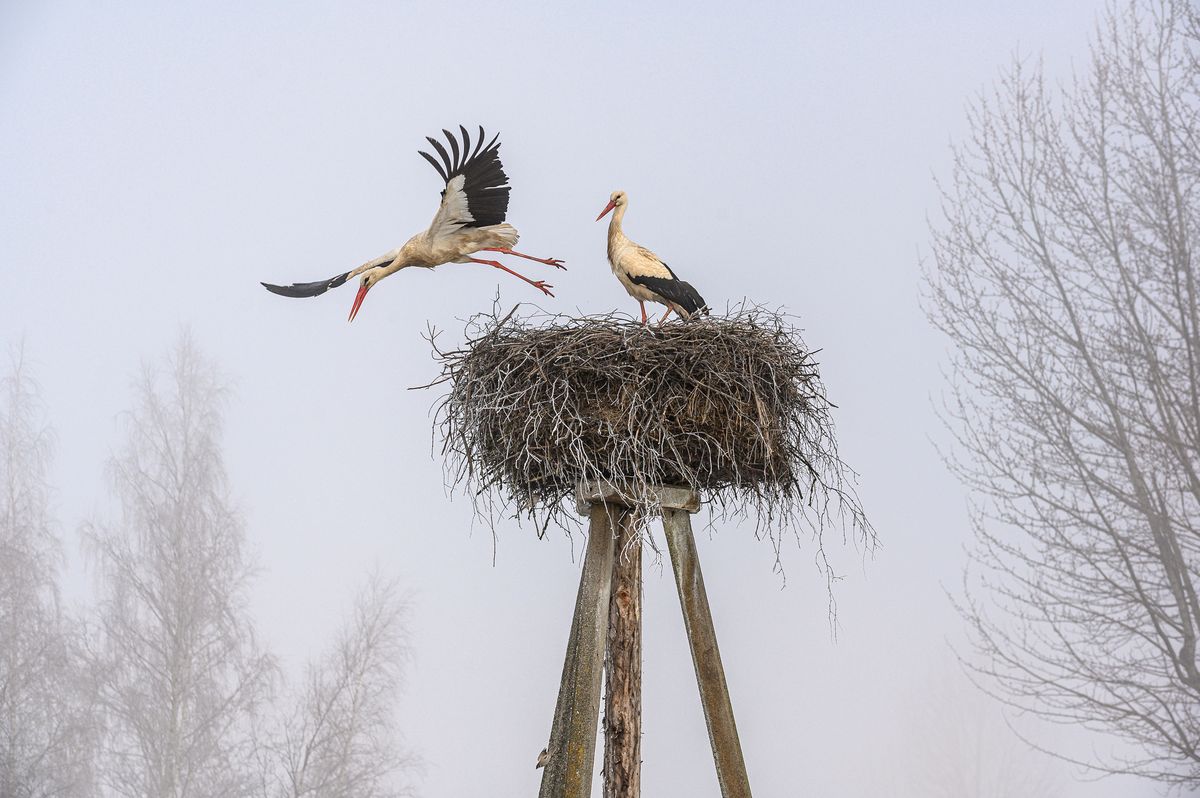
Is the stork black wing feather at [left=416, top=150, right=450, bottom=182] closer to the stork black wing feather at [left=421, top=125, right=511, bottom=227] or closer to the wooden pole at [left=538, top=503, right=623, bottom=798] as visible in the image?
the stork black wing feather at [left=421, top=125, right=511, bottom=227]

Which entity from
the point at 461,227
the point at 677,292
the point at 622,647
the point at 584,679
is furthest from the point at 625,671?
the point at 461,227

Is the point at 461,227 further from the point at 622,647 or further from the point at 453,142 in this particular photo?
the point at 622,647

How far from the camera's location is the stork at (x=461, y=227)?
12.1ft

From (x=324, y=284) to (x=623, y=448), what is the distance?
145 centimetres

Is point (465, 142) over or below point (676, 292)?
over

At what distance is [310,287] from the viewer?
4051mm

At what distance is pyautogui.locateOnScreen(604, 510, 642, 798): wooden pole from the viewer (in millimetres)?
3203

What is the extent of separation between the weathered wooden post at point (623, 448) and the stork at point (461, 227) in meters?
0.52

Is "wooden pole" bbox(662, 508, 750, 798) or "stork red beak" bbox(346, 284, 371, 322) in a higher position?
"stork red beak" bbox(346, 284, 371, 322)

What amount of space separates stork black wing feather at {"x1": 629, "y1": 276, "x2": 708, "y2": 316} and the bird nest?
299 mm

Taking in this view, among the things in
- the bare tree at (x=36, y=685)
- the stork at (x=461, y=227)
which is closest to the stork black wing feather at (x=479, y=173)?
the stork at (x=461, y=227)

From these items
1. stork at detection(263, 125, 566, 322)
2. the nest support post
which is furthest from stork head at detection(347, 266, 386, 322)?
the nest support post

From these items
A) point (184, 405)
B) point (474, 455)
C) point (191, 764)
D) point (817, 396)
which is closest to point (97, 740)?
point (191, 764)

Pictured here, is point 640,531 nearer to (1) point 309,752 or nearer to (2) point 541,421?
(2) point 541,421
